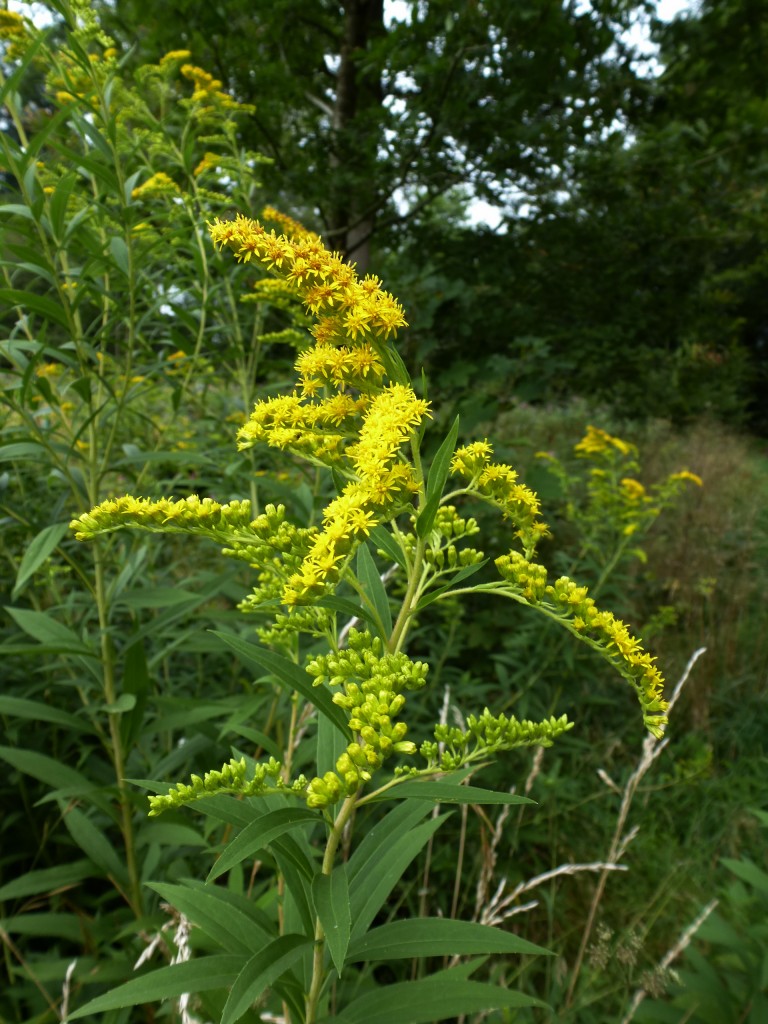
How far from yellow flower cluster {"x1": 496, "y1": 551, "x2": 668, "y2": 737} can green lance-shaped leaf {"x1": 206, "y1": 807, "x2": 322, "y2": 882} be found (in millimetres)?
522

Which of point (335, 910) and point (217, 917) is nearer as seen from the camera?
point (335, 910)

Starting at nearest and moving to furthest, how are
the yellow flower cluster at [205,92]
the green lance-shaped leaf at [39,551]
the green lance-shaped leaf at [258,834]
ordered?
the green lance-shaped leaf at [258,834] → the green lance-shaped leaf at [39,551] → the yellow flower cluster at [205,92]

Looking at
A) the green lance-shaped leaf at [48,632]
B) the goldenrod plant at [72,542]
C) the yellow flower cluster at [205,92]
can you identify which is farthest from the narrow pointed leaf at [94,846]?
the yellow flower cluster at [205,92]

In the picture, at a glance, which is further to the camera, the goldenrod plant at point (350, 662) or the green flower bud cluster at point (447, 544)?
the green flower bud cluster at point (447, 544)

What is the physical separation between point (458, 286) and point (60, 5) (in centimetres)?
283

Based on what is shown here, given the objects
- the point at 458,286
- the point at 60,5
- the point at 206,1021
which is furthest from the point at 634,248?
the point at 206,1021

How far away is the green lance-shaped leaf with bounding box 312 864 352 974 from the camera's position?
895 millimetres

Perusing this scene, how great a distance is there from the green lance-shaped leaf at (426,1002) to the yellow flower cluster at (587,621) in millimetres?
567

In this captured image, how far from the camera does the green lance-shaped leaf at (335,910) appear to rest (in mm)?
895

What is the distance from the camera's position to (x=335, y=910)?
968 mm

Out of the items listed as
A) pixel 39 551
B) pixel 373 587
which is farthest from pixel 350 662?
pixel 39 551

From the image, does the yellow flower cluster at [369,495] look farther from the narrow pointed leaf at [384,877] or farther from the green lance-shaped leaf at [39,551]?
the green lance-shaped leaf at [39,551]

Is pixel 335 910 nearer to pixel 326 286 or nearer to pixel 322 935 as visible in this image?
pixel 322 935

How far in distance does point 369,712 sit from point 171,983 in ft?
1.93
